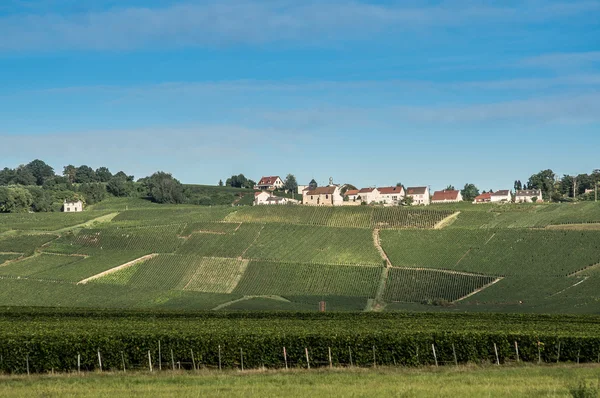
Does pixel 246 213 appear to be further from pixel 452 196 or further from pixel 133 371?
pixel 133 371

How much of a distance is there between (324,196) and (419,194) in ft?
94.3

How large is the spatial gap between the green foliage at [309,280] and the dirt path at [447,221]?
22.5 m

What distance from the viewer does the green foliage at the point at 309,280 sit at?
291 feet

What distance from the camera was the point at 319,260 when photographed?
329 ft

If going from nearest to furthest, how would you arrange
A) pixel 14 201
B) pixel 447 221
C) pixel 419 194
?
pixel 447 221
pixel 14 201
pixel 419 194

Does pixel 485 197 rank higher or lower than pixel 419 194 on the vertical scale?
lower

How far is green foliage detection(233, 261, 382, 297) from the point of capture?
8881 cm

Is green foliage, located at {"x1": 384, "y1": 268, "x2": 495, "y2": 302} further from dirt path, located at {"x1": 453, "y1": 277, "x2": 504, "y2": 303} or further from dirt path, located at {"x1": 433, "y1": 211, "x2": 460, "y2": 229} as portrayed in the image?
dirt path, located at {"x1": 433, "y1": 211, "x2": 460, "y2": 229}

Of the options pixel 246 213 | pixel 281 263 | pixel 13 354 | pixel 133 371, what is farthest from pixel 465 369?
pixel 246 213

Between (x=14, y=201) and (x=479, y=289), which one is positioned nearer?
(x=479, y=289)

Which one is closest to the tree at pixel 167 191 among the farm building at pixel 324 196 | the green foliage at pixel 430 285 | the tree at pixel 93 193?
the tree at pixel 93 193

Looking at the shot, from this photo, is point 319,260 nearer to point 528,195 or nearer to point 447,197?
point 447,197

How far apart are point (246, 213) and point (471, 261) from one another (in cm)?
4922

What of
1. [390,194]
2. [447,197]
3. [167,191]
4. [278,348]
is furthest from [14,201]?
[278,348]
